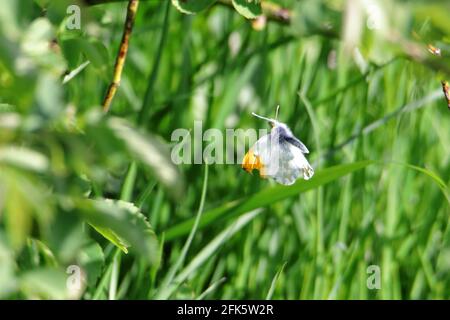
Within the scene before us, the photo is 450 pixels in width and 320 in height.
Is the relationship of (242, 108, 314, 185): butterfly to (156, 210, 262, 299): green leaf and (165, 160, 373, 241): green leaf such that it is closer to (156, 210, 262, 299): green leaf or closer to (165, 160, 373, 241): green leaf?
(165, 160, 373, 241): green leaf

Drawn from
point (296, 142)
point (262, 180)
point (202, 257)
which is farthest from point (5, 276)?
point (262, 180)

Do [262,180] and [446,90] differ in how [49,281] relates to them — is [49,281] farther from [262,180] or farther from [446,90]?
[262,180]

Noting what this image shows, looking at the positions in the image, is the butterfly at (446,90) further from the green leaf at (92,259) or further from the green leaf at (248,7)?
the green leaf at (92,259)

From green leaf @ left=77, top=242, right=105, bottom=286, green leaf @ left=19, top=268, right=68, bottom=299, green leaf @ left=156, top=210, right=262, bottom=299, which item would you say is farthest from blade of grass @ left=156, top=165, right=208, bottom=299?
green leaf @ left=19, top=268, right=68, bottom=299

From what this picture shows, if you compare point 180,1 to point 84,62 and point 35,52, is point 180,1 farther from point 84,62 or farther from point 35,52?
point 35,52

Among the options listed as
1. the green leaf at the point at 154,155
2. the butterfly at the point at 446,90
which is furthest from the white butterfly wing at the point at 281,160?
the green leaf at the point at 154,155
